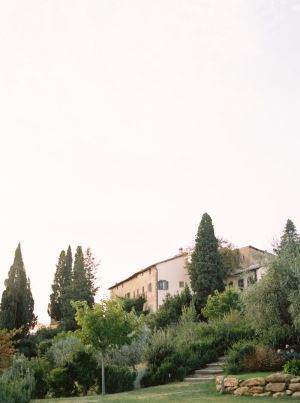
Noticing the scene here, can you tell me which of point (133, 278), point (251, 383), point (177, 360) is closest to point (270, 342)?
point (177, 360)

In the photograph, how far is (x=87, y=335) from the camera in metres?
17.6

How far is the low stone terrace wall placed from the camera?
14373 mm

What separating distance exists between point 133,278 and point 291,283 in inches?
1887

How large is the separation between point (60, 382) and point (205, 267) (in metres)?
33.2

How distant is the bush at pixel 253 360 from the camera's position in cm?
1759

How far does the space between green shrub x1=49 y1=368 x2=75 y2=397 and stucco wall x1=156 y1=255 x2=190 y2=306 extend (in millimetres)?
38641

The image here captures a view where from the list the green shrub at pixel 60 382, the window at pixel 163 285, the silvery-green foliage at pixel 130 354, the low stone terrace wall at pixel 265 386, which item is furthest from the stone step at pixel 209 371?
the window at pixel 163 285

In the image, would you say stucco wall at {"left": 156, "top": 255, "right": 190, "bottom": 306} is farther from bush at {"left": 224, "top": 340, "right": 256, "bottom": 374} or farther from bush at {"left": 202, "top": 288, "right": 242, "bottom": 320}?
bush at {"left": 224, "top": 340, "right": 256, "bottom": 374}

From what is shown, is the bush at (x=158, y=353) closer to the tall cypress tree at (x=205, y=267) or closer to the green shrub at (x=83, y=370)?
the green shrub at (x=83, y=370)

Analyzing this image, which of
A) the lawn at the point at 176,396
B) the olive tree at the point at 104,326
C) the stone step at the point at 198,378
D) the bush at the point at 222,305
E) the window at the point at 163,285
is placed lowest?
the lawn at the point at 176,396

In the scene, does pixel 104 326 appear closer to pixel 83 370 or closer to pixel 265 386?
pixel 83 370

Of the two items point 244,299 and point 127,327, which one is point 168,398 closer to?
point 127,327

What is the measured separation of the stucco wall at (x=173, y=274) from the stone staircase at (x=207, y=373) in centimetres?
3566

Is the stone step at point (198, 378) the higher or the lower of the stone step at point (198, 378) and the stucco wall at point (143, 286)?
the lower
